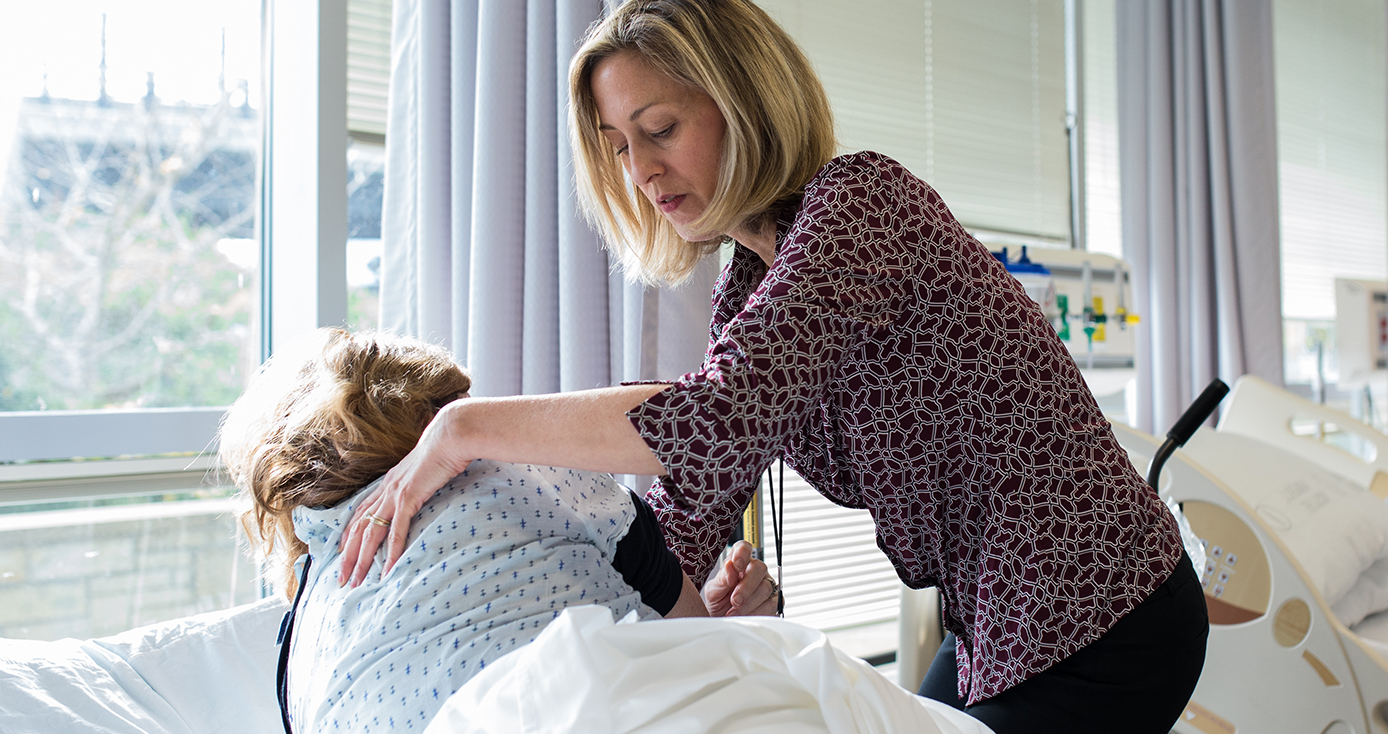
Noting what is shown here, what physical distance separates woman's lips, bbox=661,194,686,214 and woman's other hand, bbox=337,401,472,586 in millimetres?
411

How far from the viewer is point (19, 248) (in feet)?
5.90

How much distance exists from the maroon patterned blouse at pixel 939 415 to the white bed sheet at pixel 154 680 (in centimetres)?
85

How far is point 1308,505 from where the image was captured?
2.14 meters

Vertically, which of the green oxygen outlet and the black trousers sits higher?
the green oxygen outlet

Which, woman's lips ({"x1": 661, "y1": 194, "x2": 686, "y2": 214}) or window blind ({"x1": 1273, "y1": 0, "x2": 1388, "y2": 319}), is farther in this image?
window blind ({"x1": 1273, "y1": 0, "x2": 1388, "y2": 319})

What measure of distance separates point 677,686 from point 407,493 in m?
0.34

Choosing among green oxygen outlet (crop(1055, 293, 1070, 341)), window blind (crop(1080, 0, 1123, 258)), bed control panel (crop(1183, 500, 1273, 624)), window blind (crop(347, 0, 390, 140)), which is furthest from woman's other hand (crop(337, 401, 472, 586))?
window blind (crop(1080, 0, 1123, 258))

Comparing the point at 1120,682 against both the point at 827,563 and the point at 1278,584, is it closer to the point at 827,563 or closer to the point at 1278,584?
the point at 1278,584

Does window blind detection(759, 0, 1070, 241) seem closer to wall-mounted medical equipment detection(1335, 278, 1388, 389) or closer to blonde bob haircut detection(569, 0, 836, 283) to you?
wall-mounted medical equipment detection(1335, 278, 1388, 389)

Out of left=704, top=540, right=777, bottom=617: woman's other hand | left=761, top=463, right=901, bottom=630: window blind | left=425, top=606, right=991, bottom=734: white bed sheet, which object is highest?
left=425, top=606, right=991, bottom=734: white bed sheet

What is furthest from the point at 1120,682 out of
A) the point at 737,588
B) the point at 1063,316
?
the point at 1063,316

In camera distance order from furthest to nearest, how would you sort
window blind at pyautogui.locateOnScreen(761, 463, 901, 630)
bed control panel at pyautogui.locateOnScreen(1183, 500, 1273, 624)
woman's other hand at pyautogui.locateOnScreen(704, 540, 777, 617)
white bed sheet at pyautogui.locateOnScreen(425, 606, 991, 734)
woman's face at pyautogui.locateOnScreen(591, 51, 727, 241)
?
window blind at pyautogui.locateOnScreen(761, 463, 901, 630), bed control panel at pyautogui.locateOnScreen(1183, 500, 1273, 624), woman's other hand at pyautogui.locateOnScreen(704, 540, 777, 617), woman's face at pyautogui.locateOnScreen(591, 51, 727, 241), white bed sheet at pyautogui.locateOnScreen(425, 606, 991, 734)

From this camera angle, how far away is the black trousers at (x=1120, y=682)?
92cm

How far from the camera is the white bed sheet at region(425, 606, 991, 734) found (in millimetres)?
638
